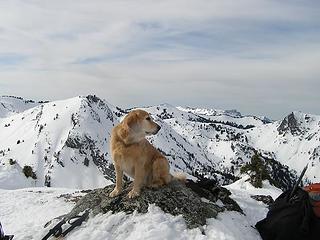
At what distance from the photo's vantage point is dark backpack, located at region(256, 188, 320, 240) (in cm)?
1066

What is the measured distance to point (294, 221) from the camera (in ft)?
35.4

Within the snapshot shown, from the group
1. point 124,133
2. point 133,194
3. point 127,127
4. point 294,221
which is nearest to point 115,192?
point 133,194

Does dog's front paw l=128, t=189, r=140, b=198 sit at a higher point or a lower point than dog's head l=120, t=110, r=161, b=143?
lower

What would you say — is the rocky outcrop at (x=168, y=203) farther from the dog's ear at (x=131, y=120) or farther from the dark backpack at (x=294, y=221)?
the dog's ear at (x=131, y=120)

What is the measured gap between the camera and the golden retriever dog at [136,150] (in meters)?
12.0

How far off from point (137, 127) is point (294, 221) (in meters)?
4.47

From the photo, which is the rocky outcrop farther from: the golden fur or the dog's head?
the dog's head

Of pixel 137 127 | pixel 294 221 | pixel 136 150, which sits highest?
pixel 137 127

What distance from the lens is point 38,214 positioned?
52.3ft

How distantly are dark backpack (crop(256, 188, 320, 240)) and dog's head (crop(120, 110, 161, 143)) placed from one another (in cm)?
373

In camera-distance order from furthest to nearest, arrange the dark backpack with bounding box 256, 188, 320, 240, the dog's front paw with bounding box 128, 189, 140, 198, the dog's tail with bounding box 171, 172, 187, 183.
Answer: the dog's tail with bounding box 171, 172, 187, 183 < the dog's front paw with bounding box 128, 189, 140, 198 < the dark backpack with bounding box 256, 188, 320, 240

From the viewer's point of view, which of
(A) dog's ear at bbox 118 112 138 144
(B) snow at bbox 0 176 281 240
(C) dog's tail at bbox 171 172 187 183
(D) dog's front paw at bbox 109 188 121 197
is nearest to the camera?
(B) snow at bbox 0 176 281 240

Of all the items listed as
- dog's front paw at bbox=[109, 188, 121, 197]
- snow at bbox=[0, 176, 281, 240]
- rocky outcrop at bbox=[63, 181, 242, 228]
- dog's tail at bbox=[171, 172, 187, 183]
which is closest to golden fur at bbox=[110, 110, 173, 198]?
rocky outcrop at bbox=[63, 181, 242, 228]

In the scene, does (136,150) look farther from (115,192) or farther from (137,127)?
(115,192)
